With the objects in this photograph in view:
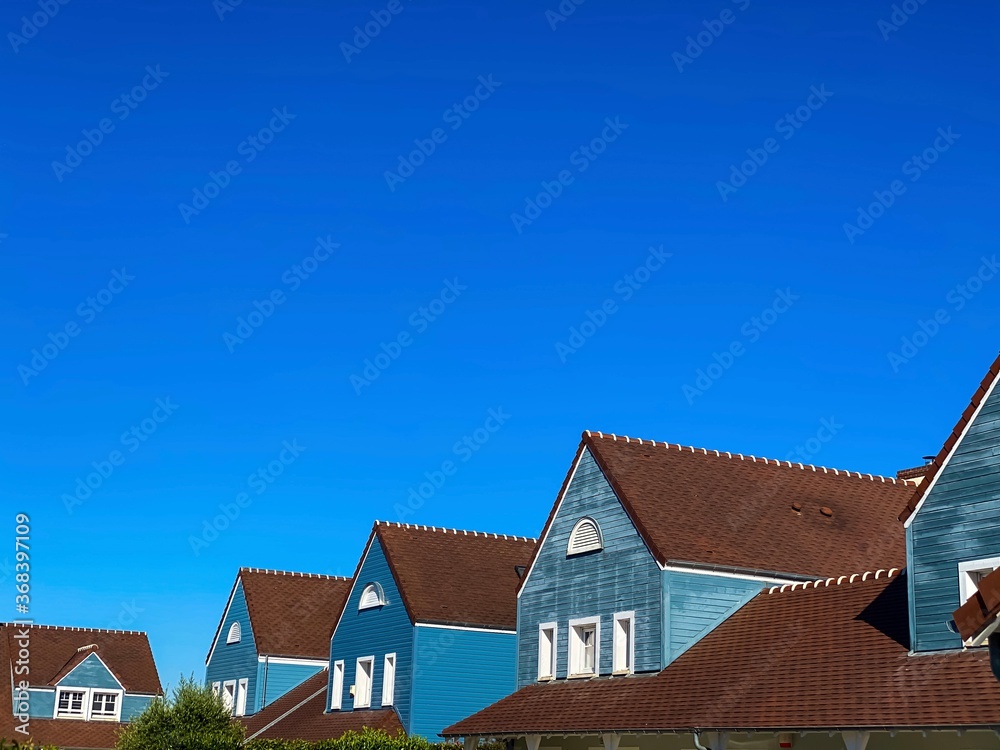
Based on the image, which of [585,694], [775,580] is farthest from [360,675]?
[775,580]

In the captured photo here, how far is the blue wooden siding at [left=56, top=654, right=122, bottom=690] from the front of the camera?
59.8 meters

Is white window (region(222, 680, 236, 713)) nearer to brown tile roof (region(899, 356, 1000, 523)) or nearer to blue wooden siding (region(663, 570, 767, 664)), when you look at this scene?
blue wooden siding (region(663, 570, 767, 664))

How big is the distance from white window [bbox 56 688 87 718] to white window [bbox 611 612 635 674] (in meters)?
39.0

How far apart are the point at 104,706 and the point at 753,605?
42.2 metres

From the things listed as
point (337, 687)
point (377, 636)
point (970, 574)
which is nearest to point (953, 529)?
point (970, 574)

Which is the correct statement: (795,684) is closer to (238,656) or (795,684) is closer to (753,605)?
(753,605)

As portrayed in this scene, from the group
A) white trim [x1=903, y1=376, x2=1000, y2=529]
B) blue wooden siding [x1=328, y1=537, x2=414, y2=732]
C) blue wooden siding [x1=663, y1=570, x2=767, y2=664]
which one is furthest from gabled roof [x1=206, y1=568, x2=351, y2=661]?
white trim [x1=903, y1=376, x2=1000, y2=529]

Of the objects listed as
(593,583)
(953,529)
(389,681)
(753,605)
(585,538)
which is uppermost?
(585,538)

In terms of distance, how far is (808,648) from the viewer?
962 inches

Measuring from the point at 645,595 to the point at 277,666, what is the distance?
2430cm

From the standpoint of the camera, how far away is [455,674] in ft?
126

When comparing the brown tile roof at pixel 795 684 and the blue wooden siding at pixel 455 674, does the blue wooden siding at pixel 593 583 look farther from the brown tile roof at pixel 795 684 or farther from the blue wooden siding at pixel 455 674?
the blue wooden siding at pixel 455 674

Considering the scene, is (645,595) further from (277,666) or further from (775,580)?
(277,666)

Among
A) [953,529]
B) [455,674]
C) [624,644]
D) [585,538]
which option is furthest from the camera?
[455,674]
